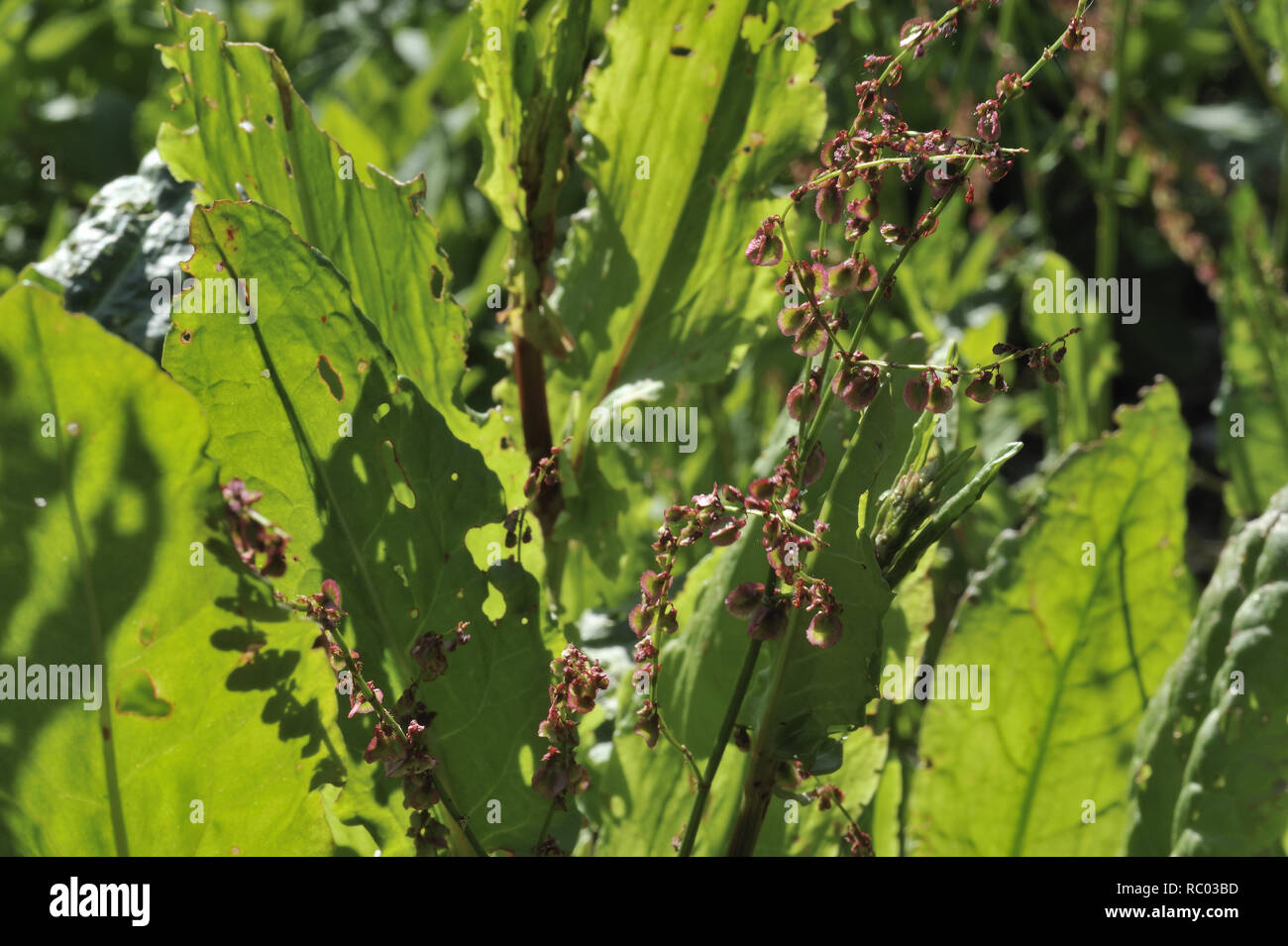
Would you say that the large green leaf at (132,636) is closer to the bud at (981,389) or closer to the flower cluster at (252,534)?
the flower cluster at (252,534)

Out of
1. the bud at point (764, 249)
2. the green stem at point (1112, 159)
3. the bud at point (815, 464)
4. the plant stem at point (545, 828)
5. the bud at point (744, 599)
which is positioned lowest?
the plant stem at point (545, 828)

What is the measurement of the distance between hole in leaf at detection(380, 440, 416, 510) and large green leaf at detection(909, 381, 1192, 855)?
0.52 m

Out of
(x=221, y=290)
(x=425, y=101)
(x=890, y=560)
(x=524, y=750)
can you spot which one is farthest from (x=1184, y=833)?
(x=425, y=101)

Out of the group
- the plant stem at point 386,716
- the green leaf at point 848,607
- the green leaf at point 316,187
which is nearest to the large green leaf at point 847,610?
the green leaf at point 848,607

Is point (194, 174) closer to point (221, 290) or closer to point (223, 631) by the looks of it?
point (221, 290)

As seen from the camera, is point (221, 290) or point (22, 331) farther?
point (221, 290)

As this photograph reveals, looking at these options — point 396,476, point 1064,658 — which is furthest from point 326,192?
point 1064,658

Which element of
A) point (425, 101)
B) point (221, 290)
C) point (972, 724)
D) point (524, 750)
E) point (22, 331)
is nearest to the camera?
point (22, 331)

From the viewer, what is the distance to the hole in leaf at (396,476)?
77cm

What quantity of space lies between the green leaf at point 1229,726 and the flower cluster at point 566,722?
484 mm

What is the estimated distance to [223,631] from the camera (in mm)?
687

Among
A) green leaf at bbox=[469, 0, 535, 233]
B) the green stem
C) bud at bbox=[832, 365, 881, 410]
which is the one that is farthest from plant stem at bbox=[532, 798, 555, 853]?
the green stem

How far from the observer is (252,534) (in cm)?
66
